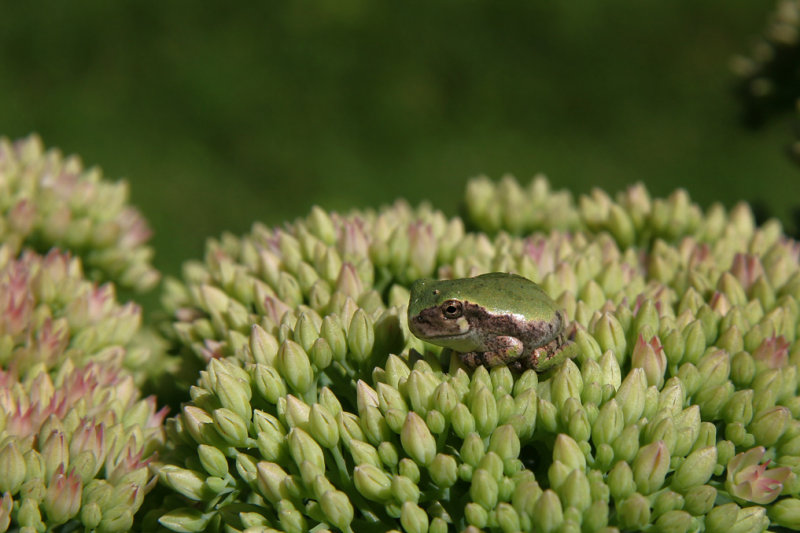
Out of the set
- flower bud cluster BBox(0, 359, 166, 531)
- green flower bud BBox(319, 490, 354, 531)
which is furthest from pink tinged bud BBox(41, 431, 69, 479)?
green flower bud BBox(319, 490, 354, 531)

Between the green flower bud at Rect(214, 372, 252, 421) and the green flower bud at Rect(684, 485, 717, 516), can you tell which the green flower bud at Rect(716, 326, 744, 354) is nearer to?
the green flower bud at Rect(684, 485, 717, 516)

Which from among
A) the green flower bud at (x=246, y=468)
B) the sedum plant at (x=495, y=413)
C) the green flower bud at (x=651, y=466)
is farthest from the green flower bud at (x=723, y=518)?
the green flower bud at (x=246, y=468)

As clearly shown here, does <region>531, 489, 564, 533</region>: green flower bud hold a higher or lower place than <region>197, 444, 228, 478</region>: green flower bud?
lower

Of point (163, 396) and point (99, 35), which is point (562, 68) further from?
point (163, 396)

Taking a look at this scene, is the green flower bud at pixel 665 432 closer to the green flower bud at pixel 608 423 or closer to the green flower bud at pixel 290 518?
the green flower bud at pixel 608 423

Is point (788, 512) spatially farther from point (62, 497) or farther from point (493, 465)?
point (62, 497)

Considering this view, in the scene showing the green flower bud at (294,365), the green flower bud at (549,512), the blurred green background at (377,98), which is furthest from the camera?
the blurred green background at (377,98)

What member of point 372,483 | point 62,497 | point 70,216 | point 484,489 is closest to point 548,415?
point 484,489
